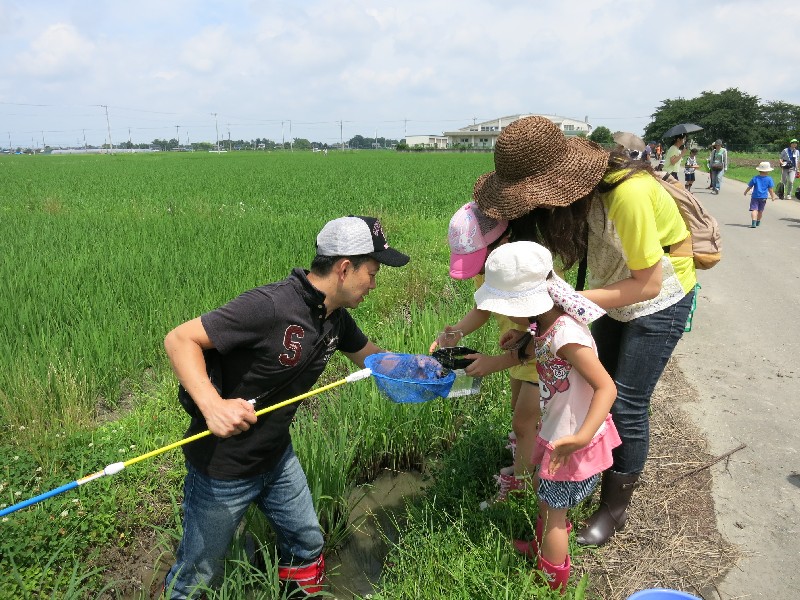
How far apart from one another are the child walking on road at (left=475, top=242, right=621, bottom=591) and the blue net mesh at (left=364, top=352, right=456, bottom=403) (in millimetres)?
310

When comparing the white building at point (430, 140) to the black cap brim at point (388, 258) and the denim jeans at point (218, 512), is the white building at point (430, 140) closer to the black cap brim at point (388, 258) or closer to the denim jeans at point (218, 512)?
A: the black cap brim at point (388, 258)

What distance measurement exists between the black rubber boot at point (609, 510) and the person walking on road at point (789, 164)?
43.7 feet

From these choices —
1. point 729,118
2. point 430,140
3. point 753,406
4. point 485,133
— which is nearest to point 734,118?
point 729,118

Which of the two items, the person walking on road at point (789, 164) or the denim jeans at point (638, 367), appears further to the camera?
the person walking on road at point (789, 164)

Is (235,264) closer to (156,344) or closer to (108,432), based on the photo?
(156,344)

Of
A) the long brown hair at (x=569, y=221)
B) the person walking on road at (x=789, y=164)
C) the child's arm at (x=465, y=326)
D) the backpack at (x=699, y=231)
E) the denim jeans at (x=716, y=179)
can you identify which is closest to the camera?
the long brown hair at (x=569, y=221)

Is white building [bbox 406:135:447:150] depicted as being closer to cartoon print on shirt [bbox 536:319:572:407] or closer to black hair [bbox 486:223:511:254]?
black hair [bbox 486:223:511:254]

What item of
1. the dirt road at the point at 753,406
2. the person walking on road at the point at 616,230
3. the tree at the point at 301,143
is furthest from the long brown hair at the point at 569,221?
the tree at the point at 301,143

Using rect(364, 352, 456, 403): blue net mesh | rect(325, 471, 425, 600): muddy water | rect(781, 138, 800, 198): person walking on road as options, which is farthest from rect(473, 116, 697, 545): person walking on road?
rect(781, 138, 800, 198): person walking on road

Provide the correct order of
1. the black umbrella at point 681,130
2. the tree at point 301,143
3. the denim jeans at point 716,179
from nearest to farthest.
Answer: the black umbrella at point 681,130
the denim jeans at point 716,179
the tree at point 301,143

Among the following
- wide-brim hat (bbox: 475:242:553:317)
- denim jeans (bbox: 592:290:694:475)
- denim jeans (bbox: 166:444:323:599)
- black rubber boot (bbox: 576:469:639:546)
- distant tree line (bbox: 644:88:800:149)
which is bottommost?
black rubber boot (bbox: 576:469:639:546)

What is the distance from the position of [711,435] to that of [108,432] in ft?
10.3

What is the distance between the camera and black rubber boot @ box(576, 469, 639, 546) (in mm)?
2270

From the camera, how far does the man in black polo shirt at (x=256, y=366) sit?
1.70 meters
